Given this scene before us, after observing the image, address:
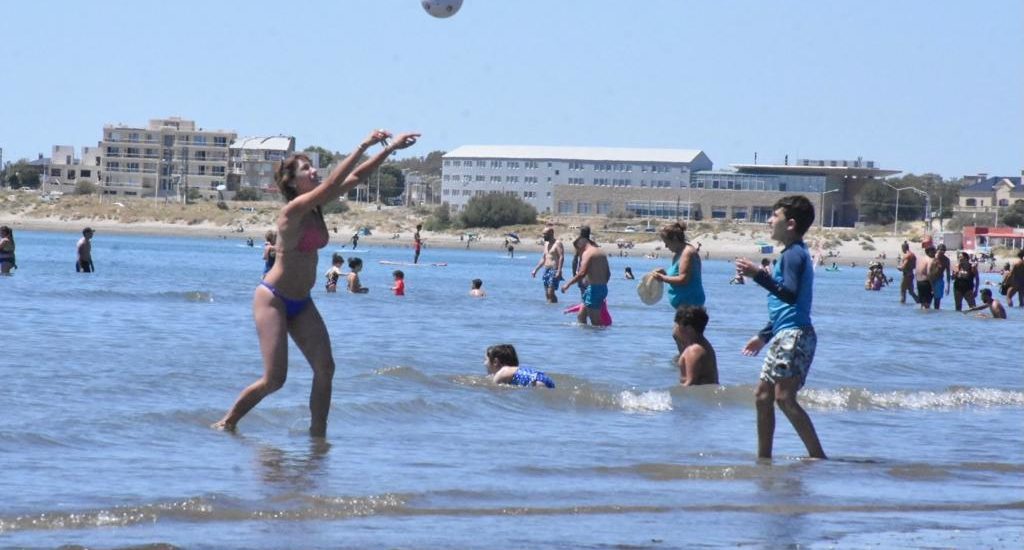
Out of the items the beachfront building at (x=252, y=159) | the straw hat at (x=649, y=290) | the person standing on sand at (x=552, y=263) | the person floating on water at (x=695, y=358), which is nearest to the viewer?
the person floating on water at (x=695, y=358)

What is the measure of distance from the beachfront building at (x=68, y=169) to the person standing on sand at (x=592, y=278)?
146m

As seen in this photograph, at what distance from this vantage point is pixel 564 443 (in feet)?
29.6

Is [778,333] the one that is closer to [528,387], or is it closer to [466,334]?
[528,387]

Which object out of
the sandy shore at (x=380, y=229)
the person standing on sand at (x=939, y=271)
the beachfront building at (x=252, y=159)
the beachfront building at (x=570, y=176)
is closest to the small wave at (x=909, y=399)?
the person standing on sand at (x=939, y=271)

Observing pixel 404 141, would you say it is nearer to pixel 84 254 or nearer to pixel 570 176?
pixel 84 254

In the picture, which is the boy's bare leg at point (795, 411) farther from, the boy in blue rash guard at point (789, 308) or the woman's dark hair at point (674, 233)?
the woman's dark hair at point (674, 233)

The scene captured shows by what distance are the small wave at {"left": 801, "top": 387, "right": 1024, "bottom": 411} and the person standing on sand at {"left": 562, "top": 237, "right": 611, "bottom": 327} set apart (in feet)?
20.7

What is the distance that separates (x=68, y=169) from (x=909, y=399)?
532 ft

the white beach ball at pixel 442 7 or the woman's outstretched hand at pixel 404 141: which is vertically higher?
the white beach ball at pixel 442 7

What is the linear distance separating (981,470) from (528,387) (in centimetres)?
379

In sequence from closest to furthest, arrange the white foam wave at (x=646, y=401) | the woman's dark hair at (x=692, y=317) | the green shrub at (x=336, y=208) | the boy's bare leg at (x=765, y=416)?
the boy's bare leg at (x=765, y=416), the white foam wave at (x=646, y=401), the woman's dark hair at (x=692, y=317), the green shrub at (x=336, y=208)

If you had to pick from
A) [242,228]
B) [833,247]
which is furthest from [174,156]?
[833,247]

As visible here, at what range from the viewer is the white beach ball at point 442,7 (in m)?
18.7

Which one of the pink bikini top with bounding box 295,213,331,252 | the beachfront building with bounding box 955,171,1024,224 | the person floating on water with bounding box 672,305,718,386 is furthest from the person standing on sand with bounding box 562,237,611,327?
the beachfront building with bounding box 955,171,1024,224
